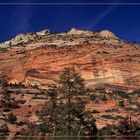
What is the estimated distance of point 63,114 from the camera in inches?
1735

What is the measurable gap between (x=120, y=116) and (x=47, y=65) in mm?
54530

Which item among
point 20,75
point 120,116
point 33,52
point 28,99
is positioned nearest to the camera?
point 120,116

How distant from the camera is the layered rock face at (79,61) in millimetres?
114625

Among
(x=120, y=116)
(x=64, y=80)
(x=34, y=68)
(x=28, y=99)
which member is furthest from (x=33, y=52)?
(x=64, y=80)

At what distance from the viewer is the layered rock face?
114625 millimetres

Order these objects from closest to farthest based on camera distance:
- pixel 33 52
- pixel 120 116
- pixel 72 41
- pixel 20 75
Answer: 1. pixel 120 116
2. pixel 20 75
3. pixel 33 52
4. pixel 72 41

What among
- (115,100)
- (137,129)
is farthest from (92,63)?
(137,129)

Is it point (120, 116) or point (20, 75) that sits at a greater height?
point (20, 75)

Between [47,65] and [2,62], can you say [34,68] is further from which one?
[2,62]

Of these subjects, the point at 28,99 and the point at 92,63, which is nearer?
the point at 28,99

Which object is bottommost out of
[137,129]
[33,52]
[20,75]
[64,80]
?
[137,129]

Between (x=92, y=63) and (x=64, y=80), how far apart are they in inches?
2929

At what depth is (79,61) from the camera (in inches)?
4759

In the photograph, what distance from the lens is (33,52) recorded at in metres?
129
